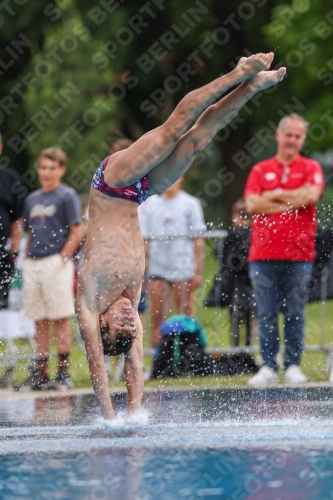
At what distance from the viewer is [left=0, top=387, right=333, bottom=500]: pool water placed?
454cm

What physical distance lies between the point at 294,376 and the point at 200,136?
3.49 metres

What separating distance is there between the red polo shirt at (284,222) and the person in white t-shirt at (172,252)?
41.6 inches

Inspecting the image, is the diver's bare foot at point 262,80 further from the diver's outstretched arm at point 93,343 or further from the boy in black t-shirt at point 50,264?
the boy in black t-shirt at point 50,264

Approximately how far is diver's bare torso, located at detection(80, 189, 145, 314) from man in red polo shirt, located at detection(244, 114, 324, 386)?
3302 millimetres

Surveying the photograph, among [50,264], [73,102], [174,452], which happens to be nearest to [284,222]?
[50,264]

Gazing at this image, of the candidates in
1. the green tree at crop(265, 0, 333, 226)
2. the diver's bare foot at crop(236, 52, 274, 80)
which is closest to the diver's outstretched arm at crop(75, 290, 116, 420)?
the diver's bare foot at crop(236, 52, 274, 80)

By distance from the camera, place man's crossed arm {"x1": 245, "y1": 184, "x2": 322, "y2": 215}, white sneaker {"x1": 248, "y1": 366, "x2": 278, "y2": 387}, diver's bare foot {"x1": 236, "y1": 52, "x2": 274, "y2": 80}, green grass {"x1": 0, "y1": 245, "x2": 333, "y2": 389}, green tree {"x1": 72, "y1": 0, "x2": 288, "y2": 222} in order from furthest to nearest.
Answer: green tree {"x1": 72, "y1": 0, "x2": 288, "y2": 222} < green grass {"x1": 0, "y1": 245, "x2": 333, "y2": 389} < man's crossed arm {"x1": 245, "y1": 184, "x2": 322, "y2": 215} < white sneaker {"x1": 248, "y1": 366, "x2": 278, "y2": 387} < diver's bare foot {"x1": 236, "y1": 52, "x2": 274, "y2": 80}

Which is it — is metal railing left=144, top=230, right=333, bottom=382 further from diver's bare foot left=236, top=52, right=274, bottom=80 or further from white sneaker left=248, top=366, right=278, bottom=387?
diver's bare foot left=236, top=52, right=274, bottom=80

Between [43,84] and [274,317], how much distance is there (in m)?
17.2

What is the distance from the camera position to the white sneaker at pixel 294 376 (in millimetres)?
10000

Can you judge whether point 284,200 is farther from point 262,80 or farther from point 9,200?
point 262,80

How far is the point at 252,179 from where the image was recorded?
1048 cm

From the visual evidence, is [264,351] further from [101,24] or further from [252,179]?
[101,24]

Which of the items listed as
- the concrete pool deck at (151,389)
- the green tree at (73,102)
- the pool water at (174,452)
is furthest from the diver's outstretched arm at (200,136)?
the green tree at (73,102)
